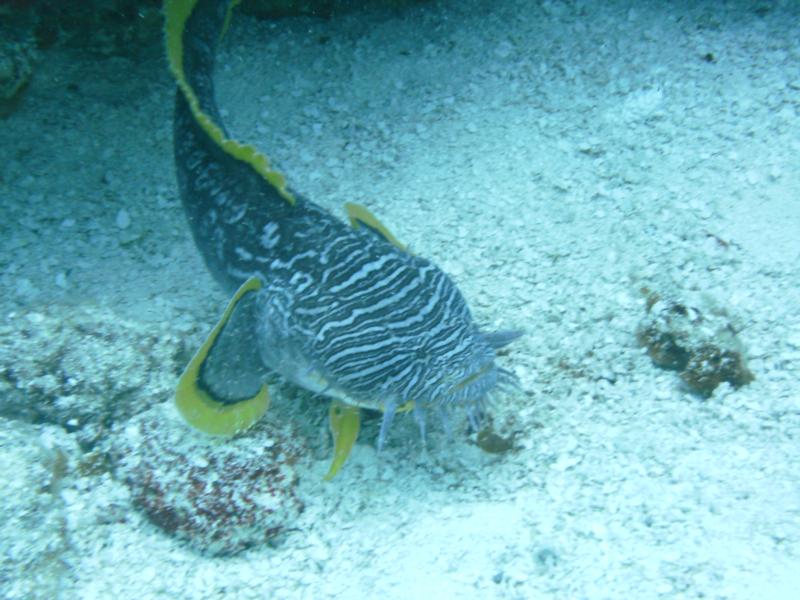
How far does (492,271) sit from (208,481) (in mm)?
2626

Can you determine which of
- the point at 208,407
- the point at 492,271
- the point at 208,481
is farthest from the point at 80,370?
the point at 492,271

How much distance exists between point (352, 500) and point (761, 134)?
4.49 meters

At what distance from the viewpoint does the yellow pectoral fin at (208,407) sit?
3.66 meters

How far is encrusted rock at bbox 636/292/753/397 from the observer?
3.73m

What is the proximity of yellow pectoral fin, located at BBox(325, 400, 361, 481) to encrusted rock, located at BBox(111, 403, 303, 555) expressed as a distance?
0.96 feet

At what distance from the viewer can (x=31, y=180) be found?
18.4ft

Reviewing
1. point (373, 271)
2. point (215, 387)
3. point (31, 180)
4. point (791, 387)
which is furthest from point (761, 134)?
point (31, 180)

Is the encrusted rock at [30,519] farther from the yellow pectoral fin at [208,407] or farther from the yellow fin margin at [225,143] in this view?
the yellow fin margin at [225,143]

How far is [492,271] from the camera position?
4.90 meters

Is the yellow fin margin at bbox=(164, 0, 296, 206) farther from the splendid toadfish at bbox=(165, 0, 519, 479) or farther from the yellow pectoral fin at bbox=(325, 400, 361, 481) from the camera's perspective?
the yellow pectoral fin at bbox=(325, 400, 361, 481)

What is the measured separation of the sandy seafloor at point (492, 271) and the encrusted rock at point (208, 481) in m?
0.12

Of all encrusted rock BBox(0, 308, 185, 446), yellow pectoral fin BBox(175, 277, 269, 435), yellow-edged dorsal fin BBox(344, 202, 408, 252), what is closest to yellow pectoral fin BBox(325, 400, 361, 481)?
yellow pectoral fin BBox(175, 277, 269, 435)

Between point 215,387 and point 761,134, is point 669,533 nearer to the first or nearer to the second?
point 215,387

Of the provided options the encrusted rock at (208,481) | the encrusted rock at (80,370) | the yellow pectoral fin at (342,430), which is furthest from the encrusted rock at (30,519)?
the yellow pectoral fin at (342,430)
